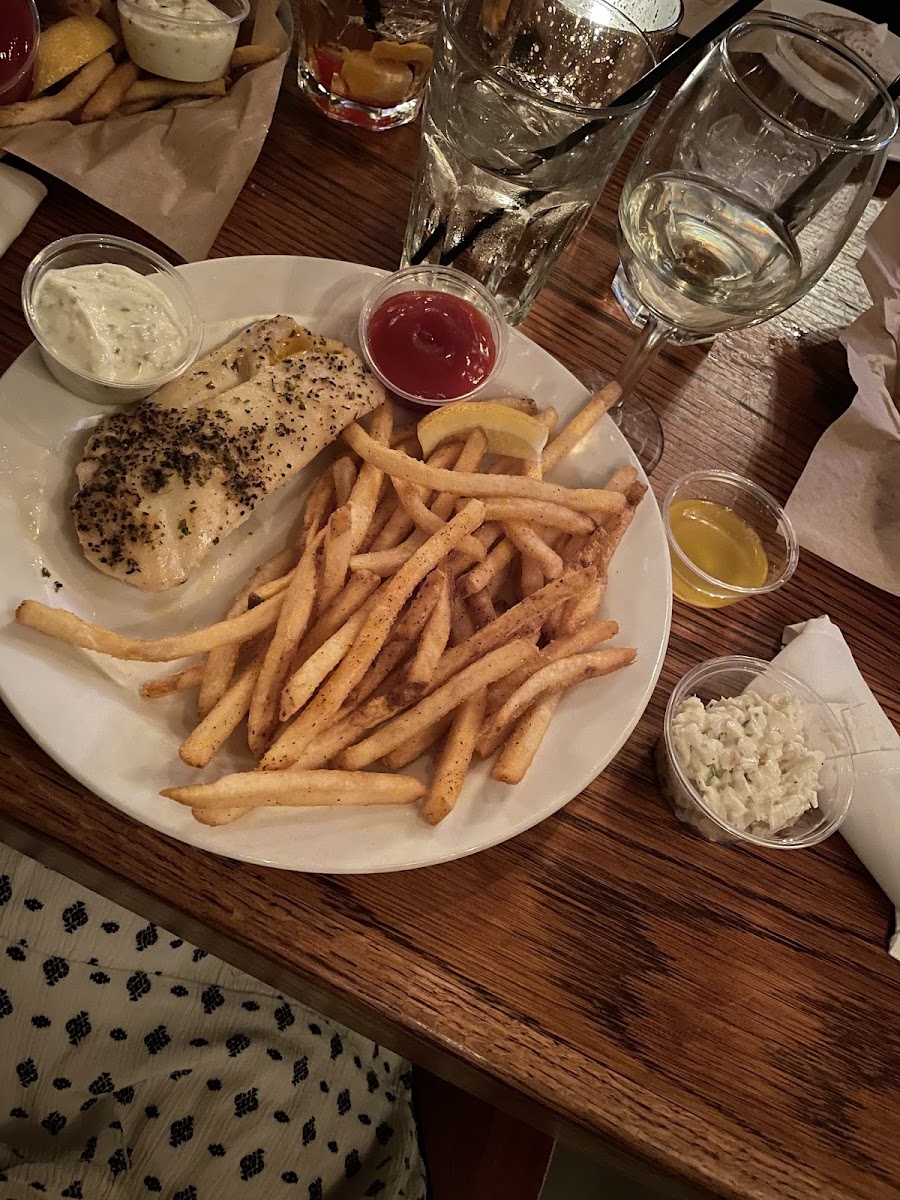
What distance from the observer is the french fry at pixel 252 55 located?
2.17m

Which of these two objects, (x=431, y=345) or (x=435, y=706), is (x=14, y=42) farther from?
(x=435, y=706)

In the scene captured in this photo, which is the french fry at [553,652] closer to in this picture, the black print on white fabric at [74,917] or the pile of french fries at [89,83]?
the black print on white fabric at [74,917]

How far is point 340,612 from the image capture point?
1.63 meters

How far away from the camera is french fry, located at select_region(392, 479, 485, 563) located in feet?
5.65

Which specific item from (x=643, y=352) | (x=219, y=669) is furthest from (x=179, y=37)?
(x=219, y=669)

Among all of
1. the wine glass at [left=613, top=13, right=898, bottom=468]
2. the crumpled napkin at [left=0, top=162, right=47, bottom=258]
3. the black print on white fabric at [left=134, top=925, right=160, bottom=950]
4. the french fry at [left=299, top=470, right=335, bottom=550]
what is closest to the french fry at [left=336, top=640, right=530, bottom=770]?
the french fry at [left=299, top=470, right=335, bottom=550]

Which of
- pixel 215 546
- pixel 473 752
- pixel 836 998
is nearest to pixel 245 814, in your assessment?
pixel 473 752

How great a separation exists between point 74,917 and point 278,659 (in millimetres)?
978

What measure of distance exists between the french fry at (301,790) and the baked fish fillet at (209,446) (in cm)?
43

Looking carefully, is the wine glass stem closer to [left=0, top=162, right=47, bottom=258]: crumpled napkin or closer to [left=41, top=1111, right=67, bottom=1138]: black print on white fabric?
[left=0, top=162, right=47, bottom=258]: crumpled napkin

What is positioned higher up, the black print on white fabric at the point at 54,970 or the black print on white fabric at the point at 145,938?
the black print on white fabric at the point at 145,938

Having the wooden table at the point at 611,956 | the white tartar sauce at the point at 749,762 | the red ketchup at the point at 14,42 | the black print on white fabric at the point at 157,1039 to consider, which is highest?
the red ketchup at the point at 14,42

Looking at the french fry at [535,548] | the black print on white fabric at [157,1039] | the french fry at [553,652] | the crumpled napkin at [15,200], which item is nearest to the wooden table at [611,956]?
the crumpled napkin at [15,200]

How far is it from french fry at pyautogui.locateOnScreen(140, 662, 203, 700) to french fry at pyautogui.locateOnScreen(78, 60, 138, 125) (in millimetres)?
1238
